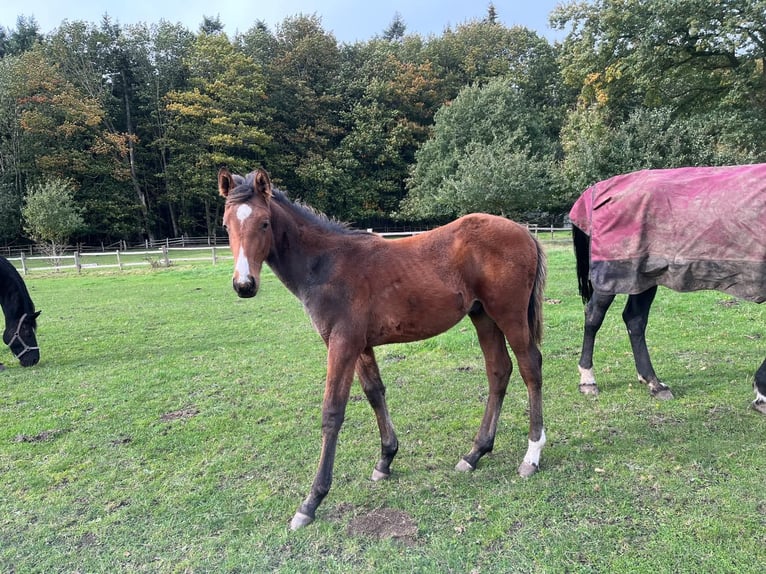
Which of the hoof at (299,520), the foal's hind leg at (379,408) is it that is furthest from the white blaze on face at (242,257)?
the hoof at (299,520)

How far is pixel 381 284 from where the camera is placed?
3.00 m

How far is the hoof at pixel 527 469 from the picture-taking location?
3.09 metres

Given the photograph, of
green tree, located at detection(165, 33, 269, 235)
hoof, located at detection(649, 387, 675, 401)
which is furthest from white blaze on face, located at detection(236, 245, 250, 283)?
green tree, located at detection(165, 33, 269, 235)

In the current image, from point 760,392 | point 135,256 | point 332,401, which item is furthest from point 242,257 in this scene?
point 135,256

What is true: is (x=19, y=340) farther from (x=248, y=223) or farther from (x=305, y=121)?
(x=305, y=121)

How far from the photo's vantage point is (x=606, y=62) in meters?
19.3

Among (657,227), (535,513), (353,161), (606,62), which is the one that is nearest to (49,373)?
(535,513)

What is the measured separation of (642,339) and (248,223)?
13.5 feet

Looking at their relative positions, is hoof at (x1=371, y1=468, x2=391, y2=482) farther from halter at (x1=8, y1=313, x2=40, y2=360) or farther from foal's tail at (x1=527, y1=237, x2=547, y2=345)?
halter at (x1=8, y1=313, x2=40, y2=360)

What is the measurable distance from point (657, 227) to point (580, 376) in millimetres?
1695

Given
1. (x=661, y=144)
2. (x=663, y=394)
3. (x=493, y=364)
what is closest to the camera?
(x=493, y=364)

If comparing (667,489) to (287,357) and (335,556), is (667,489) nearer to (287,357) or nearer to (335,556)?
(335,556)

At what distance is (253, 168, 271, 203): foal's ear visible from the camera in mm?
2732

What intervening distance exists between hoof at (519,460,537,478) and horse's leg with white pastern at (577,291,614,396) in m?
1.64
